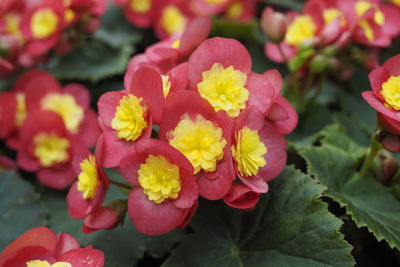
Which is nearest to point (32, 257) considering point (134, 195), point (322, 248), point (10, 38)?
point (134, 195)

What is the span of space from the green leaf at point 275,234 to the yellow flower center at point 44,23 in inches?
27.5

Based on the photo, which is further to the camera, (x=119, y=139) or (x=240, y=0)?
(x=240, y=0)

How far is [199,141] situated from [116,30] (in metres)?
1.01

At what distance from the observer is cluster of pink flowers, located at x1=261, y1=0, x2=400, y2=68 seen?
106 cm

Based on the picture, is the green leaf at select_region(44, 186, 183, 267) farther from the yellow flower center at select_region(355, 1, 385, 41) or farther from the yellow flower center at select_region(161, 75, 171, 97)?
the yellow flower center at select_region(355, 1, 385, 41)

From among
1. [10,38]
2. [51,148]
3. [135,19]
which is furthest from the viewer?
[135,19]

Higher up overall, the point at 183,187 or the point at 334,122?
the point at 183,187

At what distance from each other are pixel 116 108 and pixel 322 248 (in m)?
0.41

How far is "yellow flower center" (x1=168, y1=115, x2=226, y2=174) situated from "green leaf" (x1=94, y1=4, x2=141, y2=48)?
33.3 inches

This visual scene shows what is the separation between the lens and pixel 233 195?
0.70m

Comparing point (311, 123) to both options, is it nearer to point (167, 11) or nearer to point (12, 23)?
point (167, 11)

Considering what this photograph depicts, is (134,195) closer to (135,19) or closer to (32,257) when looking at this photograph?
(32,257)

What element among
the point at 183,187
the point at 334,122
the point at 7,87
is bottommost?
the point at 7,87

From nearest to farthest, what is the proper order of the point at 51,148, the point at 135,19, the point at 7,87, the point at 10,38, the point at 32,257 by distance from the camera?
1. the point at 32,257
2. the point at 51,148
3. the point at 10,38
4. the point at 7,87
5. the point at 135,19
